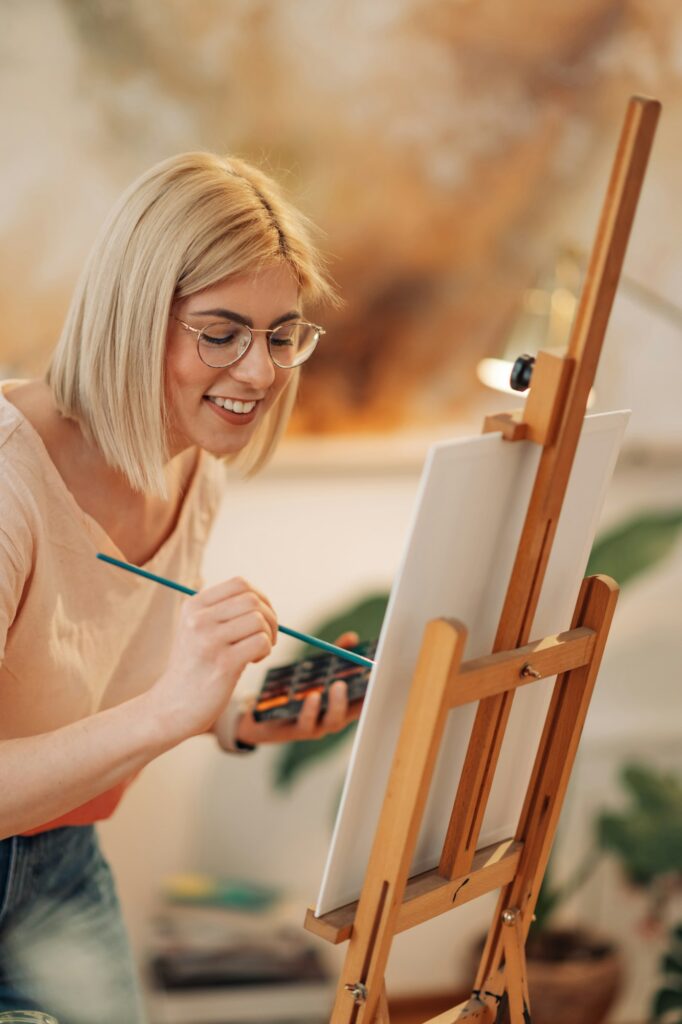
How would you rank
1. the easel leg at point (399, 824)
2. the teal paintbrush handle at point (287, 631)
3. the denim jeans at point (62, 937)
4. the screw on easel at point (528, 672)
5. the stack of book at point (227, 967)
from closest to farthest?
the easel leg at point (399, 824)
the screw on easel at point (528, 672)
the teal paintbrush handle at point (287, 631)
the denim jeans at point (62, 937)
the stack of book at point (227, 967)

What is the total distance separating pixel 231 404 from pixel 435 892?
0.52m

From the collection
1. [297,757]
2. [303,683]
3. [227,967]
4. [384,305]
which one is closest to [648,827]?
[297,757]

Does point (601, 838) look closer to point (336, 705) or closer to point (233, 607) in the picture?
point (336, 705)

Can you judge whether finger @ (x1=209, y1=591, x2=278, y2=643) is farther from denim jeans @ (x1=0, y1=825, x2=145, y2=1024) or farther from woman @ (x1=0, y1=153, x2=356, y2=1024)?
denim jeans @ (x1=0, y1=825, x2=145, y2=1024)

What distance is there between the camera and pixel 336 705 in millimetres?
1369

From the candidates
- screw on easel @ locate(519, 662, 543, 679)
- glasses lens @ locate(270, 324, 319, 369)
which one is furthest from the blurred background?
screw on easel @ locate(519, 662, 543, 679)

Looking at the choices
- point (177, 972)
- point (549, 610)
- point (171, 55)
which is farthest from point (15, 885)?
point (171, 55)

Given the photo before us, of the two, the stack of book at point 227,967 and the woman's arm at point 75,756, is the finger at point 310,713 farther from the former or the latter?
the stack of book at point 227,967

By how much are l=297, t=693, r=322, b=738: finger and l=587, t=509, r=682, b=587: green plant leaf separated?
4.11 feet

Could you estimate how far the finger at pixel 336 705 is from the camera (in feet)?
4.49

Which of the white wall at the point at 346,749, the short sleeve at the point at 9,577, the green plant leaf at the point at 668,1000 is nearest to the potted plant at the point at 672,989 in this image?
the green plant leaf at the point at 668,1000

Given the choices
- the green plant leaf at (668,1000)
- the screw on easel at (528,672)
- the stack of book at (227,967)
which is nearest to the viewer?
the screw on easel at (528,672)

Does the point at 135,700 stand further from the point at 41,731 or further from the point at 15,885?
the point at 15,885

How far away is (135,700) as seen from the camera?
1.09 m
